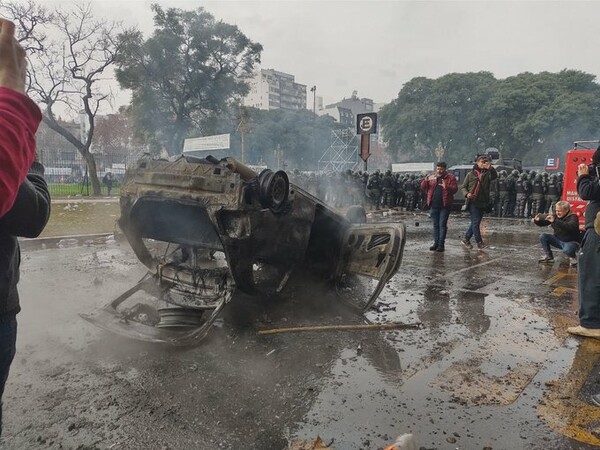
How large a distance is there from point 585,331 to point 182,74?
28308mm

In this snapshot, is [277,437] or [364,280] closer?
[277,437]

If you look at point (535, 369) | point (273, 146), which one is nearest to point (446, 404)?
point (535, 369)

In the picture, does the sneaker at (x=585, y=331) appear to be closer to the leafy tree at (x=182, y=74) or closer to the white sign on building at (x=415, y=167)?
the white sign on building at (x=415, y=167)

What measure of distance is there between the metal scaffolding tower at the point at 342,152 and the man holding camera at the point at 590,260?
5065cm

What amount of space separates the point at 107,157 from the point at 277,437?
94.3ft

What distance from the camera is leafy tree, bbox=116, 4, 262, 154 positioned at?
27672mm

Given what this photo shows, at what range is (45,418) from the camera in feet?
8.78

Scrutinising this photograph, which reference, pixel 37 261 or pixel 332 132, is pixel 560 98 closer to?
pixel 332 132

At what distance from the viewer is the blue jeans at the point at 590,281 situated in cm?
403

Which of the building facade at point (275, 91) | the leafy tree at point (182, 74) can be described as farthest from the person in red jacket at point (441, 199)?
the building facade at point (275, 91)

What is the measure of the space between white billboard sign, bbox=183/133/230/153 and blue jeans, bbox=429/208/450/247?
1140 centimetres

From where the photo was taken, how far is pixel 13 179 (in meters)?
1.16

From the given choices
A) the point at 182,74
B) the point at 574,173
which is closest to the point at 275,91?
the point at 182,74

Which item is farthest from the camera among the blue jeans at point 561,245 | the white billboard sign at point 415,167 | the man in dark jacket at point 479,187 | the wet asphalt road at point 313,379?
the white billboard sign at point 415,167
